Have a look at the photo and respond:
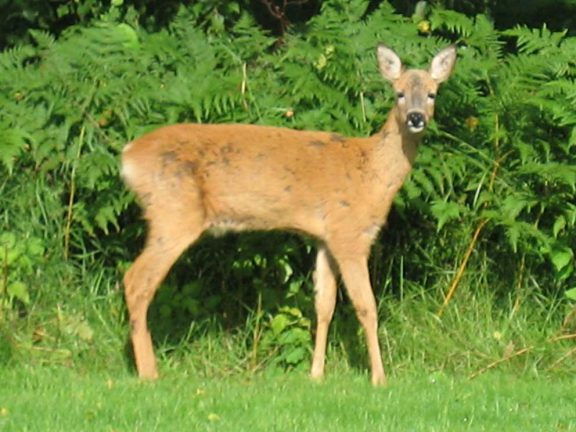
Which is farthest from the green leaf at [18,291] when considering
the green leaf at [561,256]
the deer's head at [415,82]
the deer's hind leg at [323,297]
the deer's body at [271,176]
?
the green leaf at [561,256]

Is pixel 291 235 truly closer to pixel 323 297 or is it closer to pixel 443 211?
pixel 323 297

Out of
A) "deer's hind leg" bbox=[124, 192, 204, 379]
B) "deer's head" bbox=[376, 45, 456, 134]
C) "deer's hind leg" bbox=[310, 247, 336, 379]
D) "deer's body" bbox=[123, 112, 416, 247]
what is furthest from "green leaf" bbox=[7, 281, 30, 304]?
"deer's head" bbox=[376, 45, 456, 134]

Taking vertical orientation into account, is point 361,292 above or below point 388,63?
below

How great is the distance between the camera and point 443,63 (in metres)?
8.55

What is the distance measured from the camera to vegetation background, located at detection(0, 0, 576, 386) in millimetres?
8609

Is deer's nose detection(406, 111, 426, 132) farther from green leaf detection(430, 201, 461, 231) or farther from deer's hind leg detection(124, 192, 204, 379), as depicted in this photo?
deer's hind leg detection(124, 192, 204, 379)

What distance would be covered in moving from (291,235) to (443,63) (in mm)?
1298

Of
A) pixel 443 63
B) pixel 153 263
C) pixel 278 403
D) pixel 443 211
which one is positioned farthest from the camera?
pixel 443 211

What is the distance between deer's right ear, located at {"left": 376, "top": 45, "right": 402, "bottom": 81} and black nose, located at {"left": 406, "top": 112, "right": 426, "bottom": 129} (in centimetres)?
40

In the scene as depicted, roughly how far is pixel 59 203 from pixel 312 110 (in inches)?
60.1

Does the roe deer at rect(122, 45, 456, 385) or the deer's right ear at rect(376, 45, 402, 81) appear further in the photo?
the deer's right ear at rect(376, 45, 402, 81)

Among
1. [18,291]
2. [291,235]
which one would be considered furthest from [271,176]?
[18,291]

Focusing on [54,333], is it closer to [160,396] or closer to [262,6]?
[160,396]

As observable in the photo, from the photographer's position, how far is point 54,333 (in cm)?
857
